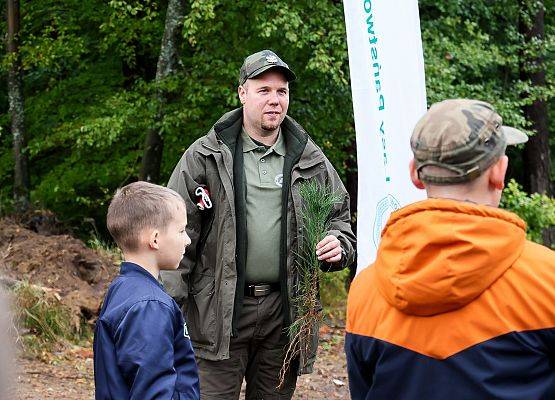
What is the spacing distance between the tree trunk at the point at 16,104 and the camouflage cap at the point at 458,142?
49.2 feet

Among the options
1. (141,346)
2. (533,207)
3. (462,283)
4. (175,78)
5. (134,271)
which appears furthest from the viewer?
(533,207)

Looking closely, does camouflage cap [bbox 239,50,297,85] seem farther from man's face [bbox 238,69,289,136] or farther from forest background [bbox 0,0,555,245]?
forest background [bbox 0,0,555,245]

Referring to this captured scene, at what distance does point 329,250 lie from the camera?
4586 mm

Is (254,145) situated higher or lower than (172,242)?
higher

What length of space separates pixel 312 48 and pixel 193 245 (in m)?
8.90

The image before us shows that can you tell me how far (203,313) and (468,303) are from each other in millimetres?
2428

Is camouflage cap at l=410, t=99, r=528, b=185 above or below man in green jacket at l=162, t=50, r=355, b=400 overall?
above

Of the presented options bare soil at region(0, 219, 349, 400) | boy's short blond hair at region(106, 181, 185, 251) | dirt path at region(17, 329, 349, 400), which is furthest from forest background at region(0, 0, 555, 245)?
boy's short blond hair at region(106, 181, 185, 251)

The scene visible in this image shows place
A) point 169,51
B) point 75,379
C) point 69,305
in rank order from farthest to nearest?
1. point 169,51
2. point 69,305
3. point 75,379

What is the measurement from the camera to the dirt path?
25.5 feet

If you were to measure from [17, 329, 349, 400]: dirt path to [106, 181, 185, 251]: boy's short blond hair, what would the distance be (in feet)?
13.9

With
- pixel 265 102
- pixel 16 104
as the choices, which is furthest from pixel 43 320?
pixel 16 104

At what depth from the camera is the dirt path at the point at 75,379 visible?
778cm

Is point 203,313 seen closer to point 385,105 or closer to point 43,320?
point 385,105
